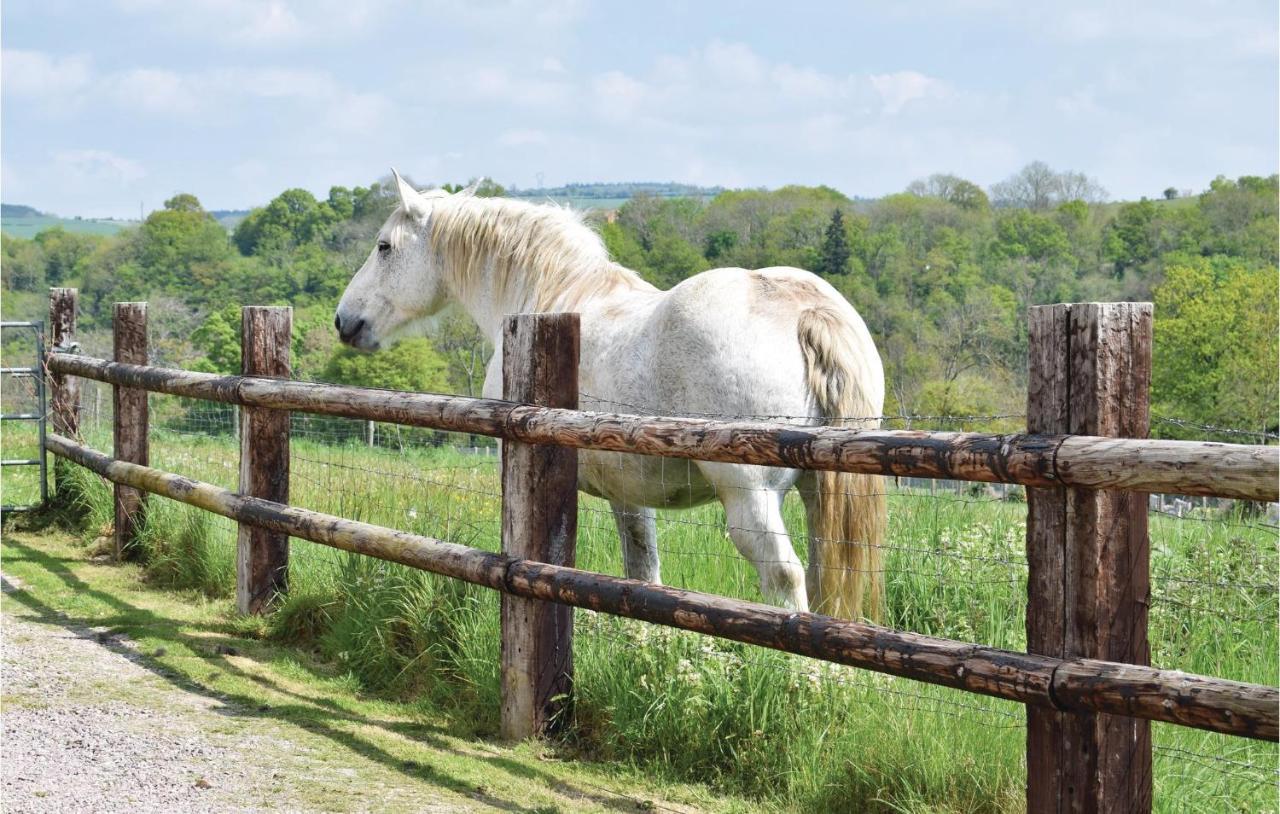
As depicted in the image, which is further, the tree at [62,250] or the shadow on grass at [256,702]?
the tree at [62,250]

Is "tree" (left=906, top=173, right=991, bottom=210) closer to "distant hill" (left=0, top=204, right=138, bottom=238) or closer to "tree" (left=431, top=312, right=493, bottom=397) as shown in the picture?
"tree" (left=431, top=312, right=493, bottom=397)

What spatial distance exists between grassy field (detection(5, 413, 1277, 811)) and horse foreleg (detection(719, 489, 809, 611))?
31 cm

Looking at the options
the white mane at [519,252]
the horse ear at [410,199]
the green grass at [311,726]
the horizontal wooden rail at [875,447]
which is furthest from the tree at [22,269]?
the horizontal wooden rail at [875,447]

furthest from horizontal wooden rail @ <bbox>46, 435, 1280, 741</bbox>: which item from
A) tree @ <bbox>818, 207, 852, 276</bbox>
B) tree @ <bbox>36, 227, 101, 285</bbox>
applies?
tree @ <bbox>36, 227, 101, 285</bbox>

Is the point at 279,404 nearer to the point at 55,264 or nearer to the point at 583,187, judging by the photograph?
the point at 55,264

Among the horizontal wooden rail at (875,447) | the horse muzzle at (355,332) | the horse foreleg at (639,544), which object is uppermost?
the horse muzzle at (355,332)

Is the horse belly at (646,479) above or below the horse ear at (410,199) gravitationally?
below

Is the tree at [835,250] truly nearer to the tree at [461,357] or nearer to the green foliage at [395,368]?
the tree at [461,357]

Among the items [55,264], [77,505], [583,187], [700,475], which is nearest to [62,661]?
[700,475]

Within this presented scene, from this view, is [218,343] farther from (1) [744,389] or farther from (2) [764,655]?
(2) [764,655]

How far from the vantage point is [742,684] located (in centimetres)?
374

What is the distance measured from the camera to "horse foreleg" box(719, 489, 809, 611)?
13.4 feet

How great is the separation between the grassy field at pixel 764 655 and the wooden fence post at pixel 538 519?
131mm

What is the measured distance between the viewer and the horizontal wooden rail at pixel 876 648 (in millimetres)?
2365
